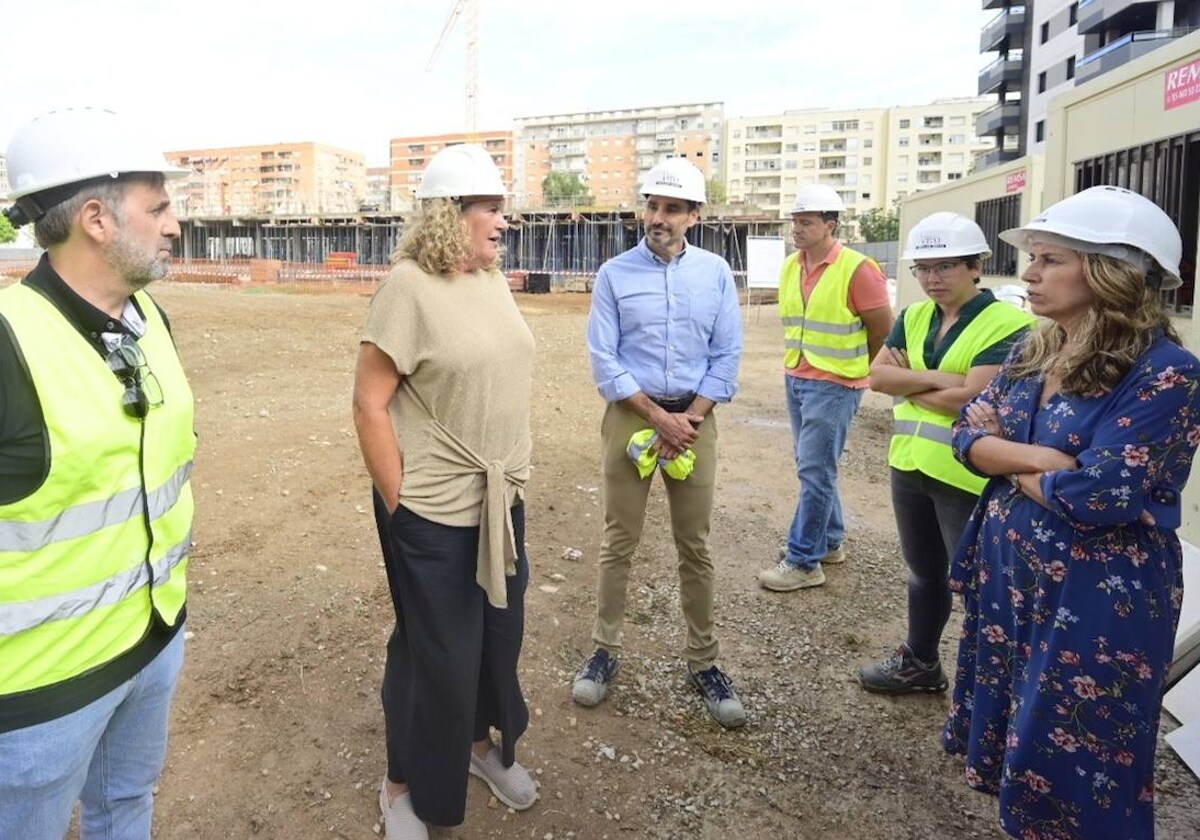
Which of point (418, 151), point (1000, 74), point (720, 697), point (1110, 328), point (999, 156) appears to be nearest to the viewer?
point (1110, 328)

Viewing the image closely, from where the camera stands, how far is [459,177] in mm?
2385

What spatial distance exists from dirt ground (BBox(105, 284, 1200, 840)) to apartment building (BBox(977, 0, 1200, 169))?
3526 centimetres

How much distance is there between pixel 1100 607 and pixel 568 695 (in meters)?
2.07

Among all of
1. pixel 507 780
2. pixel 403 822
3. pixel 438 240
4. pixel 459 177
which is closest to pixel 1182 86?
pixel 459 177

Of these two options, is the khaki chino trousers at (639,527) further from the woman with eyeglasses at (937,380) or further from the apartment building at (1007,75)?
the apartment building at (1007,75)

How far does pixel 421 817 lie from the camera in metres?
2.50

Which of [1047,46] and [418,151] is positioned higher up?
[418,151]

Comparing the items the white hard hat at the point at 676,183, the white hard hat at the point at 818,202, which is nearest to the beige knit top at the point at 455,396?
the white hard hat at the point at 676,183

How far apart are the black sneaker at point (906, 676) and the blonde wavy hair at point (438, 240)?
7.88ft

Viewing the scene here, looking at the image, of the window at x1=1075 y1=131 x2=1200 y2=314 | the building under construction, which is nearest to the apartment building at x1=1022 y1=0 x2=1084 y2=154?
the building under construction

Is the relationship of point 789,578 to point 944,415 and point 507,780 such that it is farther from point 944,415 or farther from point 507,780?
point 507,780

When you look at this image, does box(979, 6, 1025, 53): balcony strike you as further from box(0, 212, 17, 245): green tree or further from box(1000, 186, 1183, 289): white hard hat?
box(1000, 186, 1183, 289): white hard hat

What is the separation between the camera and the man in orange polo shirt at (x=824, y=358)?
452 cm

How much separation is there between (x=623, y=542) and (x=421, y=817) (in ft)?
4.30
